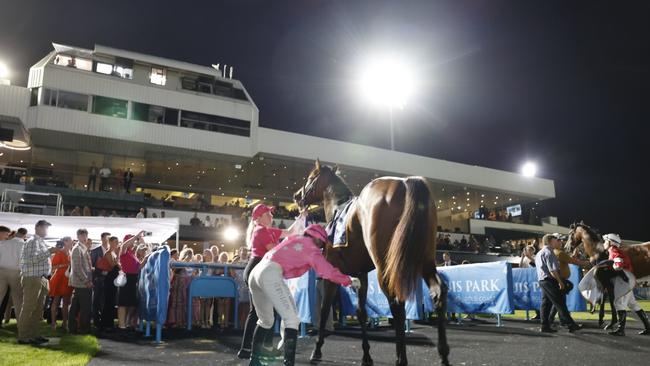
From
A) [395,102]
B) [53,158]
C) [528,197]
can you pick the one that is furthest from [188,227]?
[528,197]

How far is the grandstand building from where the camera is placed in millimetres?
24844

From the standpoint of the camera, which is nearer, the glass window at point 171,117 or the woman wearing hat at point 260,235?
the woman wearing hat at point 260,235

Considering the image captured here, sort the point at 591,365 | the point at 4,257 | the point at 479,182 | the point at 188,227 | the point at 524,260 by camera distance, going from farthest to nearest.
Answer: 1. the point at 479,182
2. the point at 188,227
3. the point at 524,260
4. the point at 4,257
5. the point at 591,365

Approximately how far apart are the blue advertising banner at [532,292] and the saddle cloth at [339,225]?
7879 mm

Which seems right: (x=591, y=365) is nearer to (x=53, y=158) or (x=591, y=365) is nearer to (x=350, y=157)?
(x=350, y=157)

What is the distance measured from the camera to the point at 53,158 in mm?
28109

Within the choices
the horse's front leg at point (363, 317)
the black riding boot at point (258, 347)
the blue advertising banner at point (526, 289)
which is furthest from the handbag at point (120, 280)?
the blue advertising banner at point (526, 289)

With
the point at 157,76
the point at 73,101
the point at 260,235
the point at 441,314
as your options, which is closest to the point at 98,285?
the point at 260,235

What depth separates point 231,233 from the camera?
24828mm

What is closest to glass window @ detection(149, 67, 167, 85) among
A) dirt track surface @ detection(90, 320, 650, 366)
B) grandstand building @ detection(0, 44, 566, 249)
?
grandstand building @ detection(0, 44, 566, 249)

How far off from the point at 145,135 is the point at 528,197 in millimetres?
35756

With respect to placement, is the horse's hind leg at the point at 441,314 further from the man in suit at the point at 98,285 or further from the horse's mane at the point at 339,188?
the man in suit at the point at 98,285

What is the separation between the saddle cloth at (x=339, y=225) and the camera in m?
5.92

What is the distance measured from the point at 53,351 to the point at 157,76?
26113 millimetres
